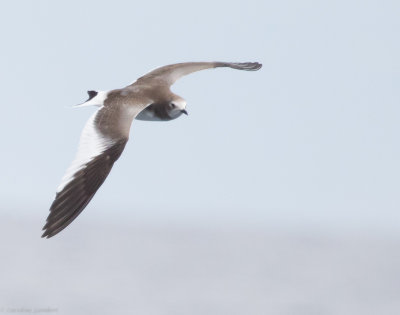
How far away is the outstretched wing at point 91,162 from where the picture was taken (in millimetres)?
20109

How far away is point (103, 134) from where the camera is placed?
70.5ft

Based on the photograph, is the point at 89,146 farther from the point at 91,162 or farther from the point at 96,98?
the point at 96,98

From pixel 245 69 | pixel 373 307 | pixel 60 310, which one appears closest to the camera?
pixel 245 69

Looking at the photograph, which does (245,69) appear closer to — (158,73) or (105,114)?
(158,73)

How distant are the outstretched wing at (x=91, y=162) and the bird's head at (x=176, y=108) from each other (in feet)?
3.57

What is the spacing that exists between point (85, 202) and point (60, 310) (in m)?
21.6

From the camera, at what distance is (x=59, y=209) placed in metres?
20.2

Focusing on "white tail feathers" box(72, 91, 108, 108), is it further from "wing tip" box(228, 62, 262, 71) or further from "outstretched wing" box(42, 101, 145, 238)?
"wing tip" box(228, 62, 262, 71)

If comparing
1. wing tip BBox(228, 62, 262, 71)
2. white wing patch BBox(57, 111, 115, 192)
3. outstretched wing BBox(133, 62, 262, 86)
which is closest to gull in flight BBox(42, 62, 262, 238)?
white wing patch BBox(57, 111, 115, 192)

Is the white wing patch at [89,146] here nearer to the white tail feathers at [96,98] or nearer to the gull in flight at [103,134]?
the gull in flight at [103,134]

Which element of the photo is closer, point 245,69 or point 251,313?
point 245,69

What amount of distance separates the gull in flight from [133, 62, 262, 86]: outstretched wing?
0.37ft

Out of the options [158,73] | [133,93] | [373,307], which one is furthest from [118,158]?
[373,307]

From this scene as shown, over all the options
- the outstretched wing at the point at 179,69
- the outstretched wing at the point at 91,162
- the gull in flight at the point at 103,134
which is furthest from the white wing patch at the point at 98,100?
the outstretched wing at the point at 179,69
